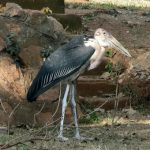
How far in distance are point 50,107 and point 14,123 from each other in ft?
2.10

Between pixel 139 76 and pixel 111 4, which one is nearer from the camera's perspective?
pixel 139 76

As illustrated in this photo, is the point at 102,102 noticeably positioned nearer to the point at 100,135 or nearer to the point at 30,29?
the point at 30,29

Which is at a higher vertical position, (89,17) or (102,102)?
(89,17)

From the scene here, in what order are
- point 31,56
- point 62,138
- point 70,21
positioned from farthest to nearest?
point 70,21 → point 31,56 → point 62,138

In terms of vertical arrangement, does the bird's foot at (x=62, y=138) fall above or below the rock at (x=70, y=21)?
below

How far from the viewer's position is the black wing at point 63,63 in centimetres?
796

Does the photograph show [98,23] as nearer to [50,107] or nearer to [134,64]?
[134,64]

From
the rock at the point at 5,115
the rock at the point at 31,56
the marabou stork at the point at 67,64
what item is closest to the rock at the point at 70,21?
the rock at the point at 31,56

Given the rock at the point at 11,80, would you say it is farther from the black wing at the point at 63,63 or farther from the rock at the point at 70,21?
the rock at the point at 70,21

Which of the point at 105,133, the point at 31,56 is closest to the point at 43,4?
the point at 31,56

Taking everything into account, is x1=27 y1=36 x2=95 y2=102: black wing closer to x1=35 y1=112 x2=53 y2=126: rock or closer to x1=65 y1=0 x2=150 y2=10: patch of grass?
x1=35 y1=112 x2=53 y2=126: rock

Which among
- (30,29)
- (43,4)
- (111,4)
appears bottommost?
(111,4)

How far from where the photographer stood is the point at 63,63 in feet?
26.3

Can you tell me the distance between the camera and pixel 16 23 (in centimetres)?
1025
